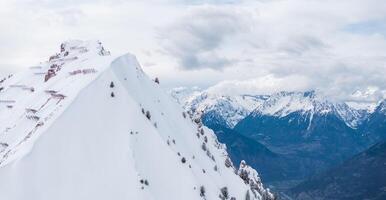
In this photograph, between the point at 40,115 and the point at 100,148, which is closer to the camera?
the point at 100,148

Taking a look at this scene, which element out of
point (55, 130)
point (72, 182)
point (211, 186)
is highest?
point (55, 130)

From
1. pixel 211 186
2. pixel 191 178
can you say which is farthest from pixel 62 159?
pixel 211 186

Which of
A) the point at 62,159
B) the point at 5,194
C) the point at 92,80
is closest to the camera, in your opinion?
the point at 5,194

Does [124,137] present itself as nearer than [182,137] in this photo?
Yes

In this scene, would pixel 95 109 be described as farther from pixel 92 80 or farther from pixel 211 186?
pixel 211 186

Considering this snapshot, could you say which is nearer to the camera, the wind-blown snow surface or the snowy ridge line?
the wind-blown snow surface

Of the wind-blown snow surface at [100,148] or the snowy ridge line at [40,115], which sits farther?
the snowy ridge line at [40,115]

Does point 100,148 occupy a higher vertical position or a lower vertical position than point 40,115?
lower

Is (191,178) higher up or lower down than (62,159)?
lower down
